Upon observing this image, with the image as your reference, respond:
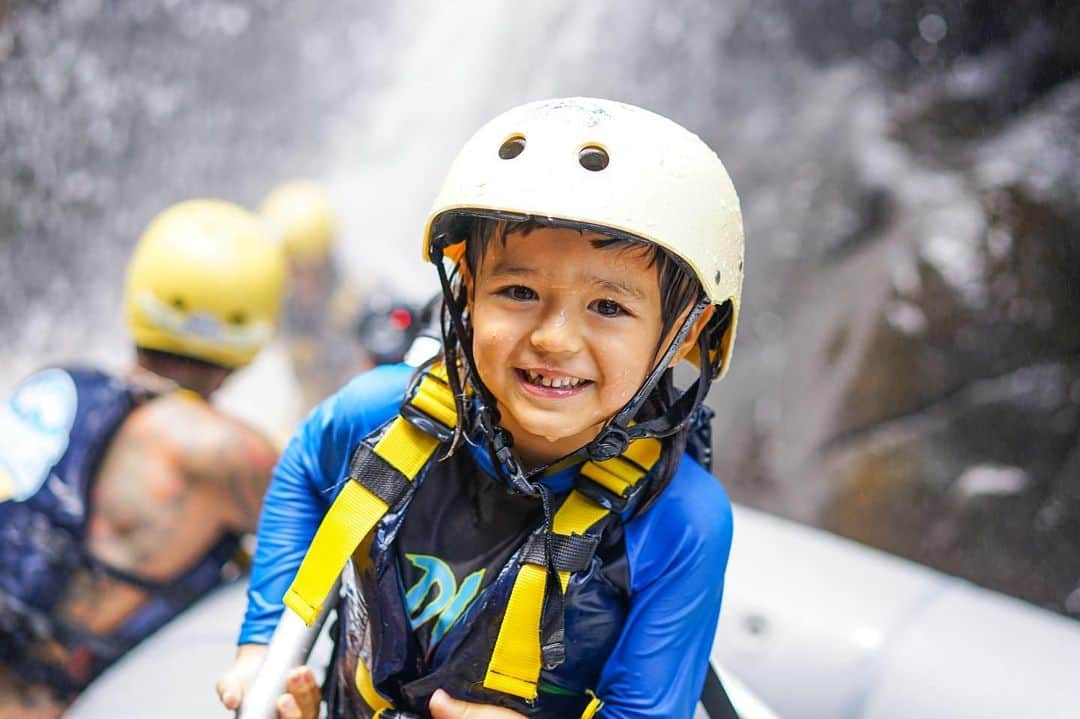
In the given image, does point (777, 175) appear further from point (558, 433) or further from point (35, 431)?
point (558, 433)

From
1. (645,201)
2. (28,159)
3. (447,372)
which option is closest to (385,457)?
(447,372)

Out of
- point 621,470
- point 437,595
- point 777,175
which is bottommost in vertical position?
point 437,595

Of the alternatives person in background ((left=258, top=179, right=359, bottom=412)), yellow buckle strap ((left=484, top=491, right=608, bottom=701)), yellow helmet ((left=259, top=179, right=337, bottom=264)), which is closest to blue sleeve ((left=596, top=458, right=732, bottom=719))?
yellow buckle strap ((left=484, top=491, right=608, bottom=701))

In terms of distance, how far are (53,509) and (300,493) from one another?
35.5 inches

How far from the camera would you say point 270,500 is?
151 cm

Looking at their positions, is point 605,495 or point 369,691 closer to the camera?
point 605,495

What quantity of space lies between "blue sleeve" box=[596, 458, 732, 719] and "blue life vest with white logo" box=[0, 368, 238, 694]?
132cm

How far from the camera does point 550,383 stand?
1.22m

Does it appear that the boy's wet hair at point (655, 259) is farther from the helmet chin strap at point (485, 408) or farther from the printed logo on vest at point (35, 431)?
the printed logo on vest at point (35, 431)

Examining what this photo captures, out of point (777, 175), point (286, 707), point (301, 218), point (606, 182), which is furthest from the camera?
point (777, 175)

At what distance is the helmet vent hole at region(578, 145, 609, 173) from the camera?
46.9 inches

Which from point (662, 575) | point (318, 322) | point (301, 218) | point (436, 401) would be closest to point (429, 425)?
point (436, 401)

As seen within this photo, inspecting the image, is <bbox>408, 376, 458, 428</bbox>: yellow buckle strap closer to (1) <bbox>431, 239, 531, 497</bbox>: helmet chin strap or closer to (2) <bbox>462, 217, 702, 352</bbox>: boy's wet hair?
(1) <bbox>431, 239, 531, 497</bbox>: helmet chin strap

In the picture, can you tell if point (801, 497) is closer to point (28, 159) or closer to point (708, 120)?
point (708, 120)
